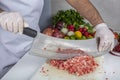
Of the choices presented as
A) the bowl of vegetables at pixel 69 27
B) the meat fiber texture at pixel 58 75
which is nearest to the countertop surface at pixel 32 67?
the meat fiber texture at pixel 58 75

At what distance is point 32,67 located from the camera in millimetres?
1202

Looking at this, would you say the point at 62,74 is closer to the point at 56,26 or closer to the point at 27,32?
the point at 27,32

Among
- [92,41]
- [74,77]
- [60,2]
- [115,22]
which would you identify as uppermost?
[60,2]

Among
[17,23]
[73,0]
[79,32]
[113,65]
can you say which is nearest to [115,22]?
[79,32]

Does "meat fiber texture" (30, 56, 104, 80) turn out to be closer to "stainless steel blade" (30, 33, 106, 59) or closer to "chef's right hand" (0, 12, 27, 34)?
"stainless steel blade" (30, 33, 106, 59)

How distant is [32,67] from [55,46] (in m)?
0.15

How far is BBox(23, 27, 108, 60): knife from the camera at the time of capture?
1146 millimetres

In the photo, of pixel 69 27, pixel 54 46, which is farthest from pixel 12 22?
pixel 69 27

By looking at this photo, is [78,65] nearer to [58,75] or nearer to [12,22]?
[58,75]

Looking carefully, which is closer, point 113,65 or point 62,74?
point 62,74

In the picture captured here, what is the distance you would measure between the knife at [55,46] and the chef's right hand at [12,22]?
0.35ft

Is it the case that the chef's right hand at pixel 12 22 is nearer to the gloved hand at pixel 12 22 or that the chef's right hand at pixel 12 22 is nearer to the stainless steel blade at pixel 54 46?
the gloved hand at pixel 12 22

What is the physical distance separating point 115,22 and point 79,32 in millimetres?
441

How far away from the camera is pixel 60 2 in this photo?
89.4 inches
